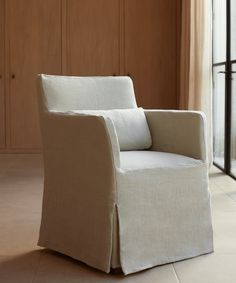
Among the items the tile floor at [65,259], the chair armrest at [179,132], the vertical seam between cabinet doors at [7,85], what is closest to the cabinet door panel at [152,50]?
the vertical seam between cabinet doors at [7,85]

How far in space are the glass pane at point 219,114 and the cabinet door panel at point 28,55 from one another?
1854mm

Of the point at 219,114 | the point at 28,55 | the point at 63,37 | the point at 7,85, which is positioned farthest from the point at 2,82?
the point at 219,114

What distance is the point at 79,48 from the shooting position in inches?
242

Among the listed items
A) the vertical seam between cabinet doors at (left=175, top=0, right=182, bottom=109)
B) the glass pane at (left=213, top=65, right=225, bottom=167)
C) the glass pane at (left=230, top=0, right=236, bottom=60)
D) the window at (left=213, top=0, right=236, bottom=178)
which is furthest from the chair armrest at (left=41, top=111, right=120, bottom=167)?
the vertical seam between cabinet doors at (left=175, top=0, right=182, bottom=109)

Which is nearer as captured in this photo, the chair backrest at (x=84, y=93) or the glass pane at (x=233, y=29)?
the chair backrest at (x=84, y=93)

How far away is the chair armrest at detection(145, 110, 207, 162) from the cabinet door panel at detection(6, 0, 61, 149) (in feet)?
11.5

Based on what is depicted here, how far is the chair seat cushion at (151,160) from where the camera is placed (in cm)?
229

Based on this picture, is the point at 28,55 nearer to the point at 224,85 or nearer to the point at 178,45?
the point at 178,45

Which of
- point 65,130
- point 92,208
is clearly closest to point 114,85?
point 65,130

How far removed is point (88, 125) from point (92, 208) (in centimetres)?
36

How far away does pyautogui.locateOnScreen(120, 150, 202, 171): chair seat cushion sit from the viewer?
2.29 metres

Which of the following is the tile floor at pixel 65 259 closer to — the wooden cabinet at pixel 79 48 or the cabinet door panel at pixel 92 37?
the wooden cabinet at pixel 79 48

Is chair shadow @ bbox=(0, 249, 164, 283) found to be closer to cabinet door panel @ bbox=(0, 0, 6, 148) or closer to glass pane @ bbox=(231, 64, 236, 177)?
glass pane @ bbox=(231, 64, 236, 177)

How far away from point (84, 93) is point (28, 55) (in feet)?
11.7
